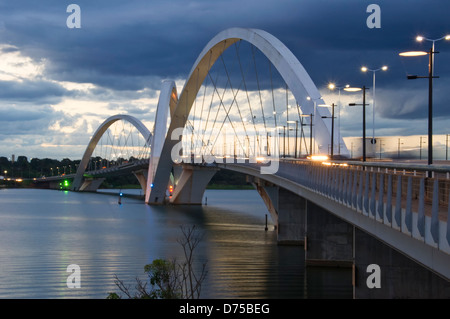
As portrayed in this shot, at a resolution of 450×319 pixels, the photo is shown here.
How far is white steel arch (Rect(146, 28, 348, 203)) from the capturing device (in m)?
48.3

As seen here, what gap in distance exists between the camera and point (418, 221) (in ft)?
44.2

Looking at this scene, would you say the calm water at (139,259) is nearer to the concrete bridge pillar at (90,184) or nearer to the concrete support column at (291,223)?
the concrete support column at (291,223)

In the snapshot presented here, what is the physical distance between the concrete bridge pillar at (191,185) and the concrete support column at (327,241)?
62.3 m

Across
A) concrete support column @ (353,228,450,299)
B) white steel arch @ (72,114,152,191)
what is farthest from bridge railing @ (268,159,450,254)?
white steel arch @ (72,114,152,191)

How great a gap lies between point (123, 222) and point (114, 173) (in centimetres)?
8543

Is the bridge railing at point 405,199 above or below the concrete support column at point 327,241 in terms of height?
above

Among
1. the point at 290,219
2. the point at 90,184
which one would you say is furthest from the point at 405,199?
the point at 90,184

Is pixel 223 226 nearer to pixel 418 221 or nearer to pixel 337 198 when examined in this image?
pixel 337 198

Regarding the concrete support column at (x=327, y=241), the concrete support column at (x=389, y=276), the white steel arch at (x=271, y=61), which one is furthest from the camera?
the white steel arch at (x=271, y=61)

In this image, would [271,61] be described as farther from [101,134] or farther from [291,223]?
[101,134]

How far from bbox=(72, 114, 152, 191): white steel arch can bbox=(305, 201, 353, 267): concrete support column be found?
94.7 m

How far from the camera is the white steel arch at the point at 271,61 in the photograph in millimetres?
48281

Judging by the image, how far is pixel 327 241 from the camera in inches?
1577

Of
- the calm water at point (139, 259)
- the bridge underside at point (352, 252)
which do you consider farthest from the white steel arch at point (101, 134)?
the bridge underside at point (352, 252)
